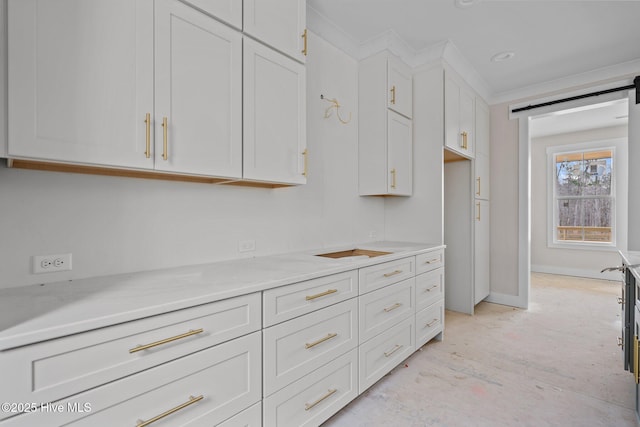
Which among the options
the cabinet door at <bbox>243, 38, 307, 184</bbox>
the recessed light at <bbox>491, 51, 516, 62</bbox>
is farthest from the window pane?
the cabinet door at <bbox>243, 38, 307, 184</bbox>

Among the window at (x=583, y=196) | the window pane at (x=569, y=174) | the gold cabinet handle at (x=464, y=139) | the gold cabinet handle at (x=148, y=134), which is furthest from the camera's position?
the window pane at (x=569, y=174)

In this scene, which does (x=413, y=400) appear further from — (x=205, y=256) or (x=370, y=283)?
(x=205, y=256)

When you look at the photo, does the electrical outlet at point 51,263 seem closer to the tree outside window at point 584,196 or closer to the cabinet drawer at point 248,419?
the cabinet drawer at point 248,419

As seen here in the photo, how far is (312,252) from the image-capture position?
7.50 feet

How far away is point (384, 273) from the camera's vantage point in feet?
6.72

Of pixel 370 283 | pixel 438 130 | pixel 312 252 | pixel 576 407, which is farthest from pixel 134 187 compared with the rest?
pixel 576 407

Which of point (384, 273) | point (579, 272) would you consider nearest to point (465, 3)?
point (384, 273)

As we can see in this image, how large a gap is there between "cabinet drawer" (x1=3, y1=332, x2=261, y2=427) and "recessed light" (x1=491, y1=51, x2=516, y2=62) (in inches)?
132

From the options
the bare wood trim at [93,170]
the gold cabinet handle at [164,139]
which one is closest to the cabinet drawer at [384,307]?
the bare wood trim at [93,170]

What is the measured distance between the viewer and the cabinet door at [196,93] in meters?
1.30

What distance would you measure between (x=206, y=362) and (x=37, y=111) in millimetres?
1036

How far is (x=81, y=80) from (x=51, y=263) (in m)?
0.74

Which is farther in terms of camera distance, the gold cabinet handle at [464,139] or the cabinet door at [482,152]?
the cabinet door at [482,152]

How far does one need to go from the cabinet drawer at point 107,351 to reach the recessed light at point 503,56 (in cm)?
335
